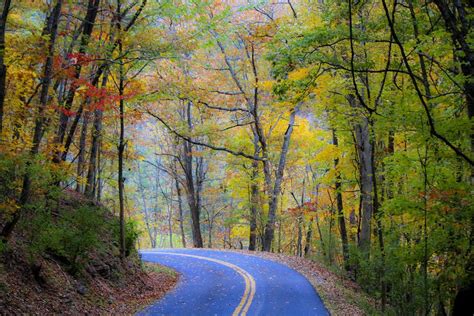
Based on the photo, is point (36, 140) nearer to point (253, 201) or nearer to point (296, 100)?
point (296, 100)

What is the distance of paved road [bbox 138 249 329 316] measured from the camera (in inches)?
424

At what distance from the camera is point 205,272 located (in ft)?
55.4

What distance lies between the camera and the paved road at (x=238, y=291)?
35.3ft

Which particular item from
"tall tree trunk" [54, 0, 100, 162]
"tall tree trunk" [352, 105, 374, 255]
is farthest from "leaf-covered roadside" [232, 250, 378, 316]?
"tall tree trunk" [54, 0, 100, 162]

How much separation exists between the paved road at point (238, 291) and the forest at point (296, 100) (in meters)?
2.45

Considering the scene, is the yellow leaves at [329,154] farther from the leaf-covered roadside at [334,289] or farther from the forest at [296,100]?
the leaf-covered roadside at [334,289]

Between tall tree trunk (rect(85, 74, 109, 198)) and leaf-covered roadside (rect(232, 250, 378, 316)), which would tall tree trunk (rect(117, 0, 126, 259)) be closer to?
tall tree trunk (rect(85, 74, 109, 198))

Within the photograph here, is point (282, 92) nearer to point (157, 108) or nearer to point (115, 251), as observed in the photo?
A: point (115, 251)

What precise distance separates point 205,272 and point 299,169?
784 inches

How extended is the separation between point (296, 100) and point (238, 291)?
6413 mm

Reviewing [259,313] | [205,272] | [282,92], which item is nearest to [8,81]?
[282,92]

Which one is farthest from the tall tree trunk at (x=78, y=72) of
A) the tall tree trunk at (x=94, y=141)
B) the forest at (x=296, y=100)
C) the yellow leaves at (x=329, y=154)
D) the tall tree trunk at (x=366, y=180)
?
the yellow leaves at (x=329, y=154)

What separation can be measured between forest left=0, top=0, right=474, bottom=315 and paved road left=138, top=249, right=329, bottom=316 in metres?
2.45

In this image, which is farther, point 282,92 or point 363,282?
point 363,282
